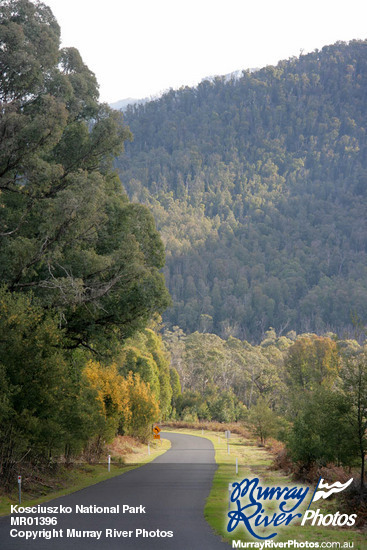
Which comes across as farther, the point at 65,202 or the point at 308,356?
the point at 308,356

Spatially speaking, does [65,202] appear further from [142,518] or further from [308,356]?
[308,356]

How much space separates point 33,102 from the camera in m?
24.3

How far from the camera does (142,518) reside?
647 inches

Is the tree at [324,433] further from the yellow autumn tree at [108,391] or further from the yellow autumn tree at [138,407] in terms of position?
the yellow autumn tree at [138,407]

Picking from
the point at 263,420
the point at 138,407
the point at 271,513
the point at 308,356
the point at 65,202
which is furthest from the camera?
the point at 308,356

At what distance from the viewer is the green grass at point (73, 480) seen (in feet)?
62.3

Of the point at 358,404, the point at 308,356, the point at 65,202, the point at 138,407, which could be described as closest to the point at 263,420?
the point at 138,407

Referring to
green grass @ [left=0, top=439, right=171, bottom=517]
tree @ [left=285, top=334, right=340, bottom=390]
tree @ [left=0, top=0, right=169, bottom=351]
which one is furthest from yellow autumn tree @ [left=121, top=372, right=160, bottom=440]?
tree @ [left=285, top=334, right=340, bottom=390]

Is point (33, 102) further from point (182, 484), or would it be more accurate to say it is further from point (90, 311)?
point (182, 484)

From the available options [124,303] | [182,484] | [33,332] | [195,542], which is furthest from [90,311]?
[195,542]

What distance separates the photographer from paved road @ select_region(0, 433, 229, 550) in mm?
13195

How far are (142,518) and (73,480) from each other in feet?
31.0

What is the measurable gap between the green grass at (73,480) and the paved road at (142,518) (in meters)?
0.62

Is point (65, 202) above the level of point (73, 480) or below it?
above
